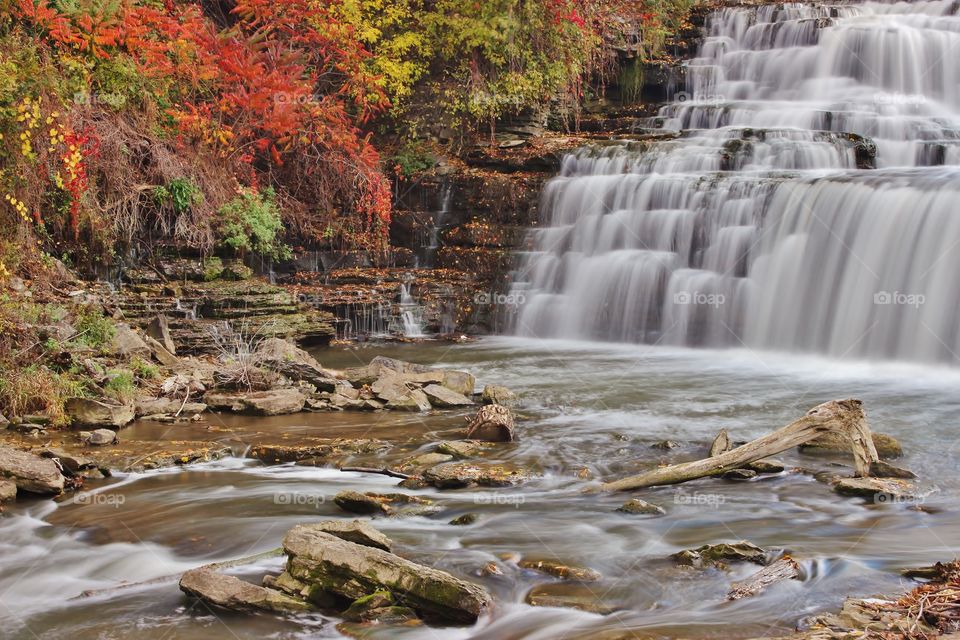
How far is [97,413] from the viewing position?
884cm

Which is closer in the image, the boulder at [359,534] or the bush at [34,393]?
the boulder at [359,534]

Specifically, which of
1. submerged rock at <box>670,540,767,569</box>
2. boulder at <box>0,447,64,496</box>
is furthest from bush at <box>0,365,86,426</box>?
submerged rock at <box>670,540,767,569</box>

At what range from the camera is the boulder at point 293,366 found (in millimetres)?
10477

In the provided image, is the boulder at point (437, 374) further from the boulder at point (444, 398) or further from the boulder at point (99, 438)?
the boulder at point (99, 438)

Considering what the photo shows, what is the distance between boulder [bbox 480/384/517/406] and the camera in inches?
400

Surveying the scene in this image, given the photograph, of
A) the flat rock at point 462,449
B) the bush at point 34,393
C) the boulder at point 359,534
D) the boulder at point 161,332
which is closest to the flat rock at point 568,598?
the boulder at point 359,534

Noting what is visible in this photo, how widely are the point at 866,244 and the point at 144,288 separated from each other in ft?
32.7

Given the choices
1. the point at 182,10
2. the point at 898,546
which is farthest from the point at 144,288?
the point at 898,546

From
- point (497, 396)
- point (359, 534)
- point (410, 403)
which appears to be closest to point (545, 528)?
point (359, 534)

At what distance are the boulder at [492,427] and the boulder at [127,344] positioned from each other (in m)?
4.22

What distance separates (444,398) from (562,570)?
4.91 metres

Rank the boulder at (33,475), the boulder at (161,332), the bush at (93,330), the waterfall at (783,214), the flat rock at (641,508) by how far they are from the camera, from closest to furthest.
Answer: the flat rock at (641,508)
the boulder at (33,475)
the bush at (93,330)
the boulder at (161,332)
the waterfall at (783,214)

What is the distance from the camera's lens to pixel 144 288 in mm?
12805

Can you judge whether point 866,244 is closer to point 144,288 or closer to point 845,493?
point 845,493
